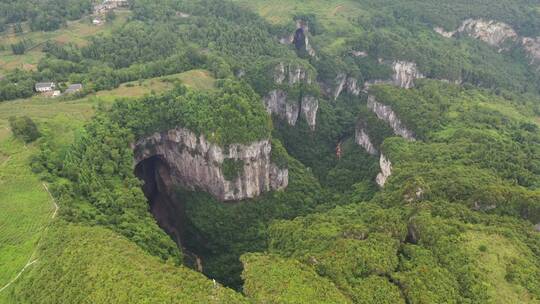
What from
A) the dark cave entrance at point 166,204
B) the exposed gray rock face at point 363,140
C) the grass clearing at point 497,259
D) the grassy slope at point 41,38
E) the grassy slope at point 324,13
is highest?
the grass clearing at point 497,259

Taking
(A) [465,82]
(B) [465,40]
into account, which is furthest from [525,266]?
(B) [465,40]

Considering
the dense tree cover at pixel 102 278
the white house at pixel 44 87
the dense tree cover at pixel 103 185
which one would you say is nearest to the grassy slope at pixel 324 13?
the white house at pixel 44 87

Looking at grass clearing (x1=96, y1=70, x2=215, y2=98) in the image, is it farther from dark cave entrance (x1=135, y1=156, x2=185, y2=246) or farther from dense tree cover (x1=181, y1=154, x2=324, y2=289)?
dense tree cover (x1=181, y1=154, x2=324, y2=289)

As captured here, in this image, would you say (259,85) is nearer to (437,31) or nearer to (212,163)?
(212,163)

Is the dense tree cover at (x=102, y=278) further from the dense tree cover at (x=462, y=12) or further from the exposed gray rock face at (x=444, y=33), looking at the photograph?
the dense tree cover at (x=462, y=12)

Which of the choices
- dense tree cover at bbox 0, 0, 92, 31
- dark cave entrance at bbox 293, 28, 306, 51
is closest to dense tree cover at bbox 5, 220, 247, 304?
dense tree cover at bbox 0, 0, 92, 31
